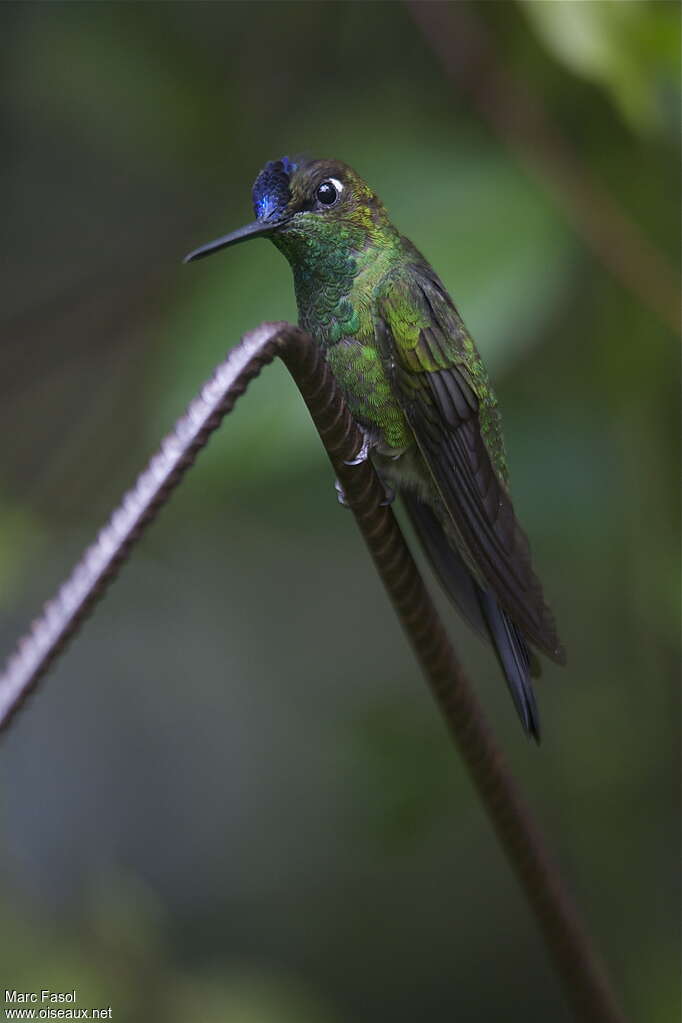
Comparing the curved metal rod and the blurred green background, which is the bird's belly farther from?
the curved metal rod

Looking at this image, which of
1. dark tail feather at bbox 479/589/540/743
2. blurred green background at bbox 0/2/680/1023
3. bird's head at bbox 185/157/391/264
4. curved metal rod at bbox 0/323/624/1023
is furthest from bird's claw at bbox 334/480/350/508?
bird's head at bbox 185/157/391/264

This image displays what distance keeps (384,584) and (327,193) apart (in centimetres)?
87

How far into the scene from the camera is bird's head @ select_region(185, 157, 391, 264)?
167cm

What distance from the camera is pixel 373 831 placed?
230cm

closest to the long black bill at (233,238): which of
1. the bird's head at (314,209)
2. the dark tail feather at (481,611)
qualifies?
the bird's head at (314,209)

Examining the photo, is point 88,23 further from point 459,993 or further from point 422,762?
point 459,993

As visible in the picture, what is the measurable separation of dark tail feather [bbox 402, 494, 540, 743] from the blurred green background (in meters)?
0.20

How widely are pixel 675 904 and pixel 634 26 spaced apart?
1634 millimetres

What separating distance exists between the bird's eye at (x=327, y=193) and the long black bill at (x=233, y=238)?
129 mm

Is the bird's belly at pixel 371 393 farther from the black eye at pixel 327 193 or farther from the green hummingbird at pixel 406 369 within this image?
the black eye at pixel 327 193

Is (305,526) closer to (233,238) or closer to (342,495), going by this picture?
(342,495)

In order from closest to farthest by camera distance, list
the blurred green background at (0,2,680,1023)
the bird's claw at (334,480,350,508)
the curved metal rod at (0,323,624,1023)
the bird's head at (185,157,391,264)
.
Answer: the curved metal rod at (0,323,624,1023) < the bird's claw at (334,480,350,508) < the bird's head at (185,157,391,264) < the blurred green background at (0,2,680,1023)

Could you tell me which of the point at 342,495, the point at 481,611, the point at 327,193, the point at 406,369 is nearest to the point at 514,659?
the point at 481,611

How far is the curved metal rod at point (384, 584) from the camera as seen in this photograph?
70 centimetres
